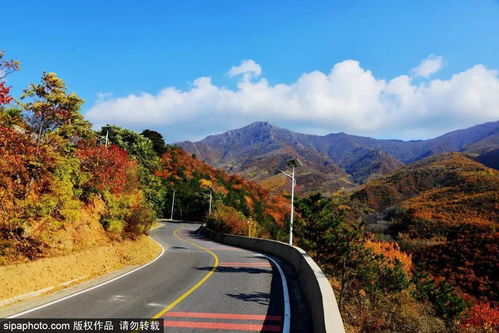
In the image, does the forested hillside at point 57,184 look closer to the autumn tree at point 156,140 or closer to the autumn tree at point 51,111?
the autumn tree at point 51,111

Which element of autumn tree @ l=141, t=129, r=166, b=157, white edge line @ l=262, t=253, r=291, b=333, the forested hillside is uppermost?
autumn tree @ l=141, t=129, r=166, b=157

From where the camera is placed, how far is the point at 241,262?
1873 cm

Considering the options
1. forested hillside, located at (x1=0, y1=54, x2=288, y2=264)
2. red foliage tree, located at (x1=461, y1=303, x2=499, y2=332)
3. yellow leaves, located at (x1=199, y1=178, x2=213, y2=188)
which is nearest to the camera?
forested hillside, located at (x1=0, y1=54, x2=288, y2=264)

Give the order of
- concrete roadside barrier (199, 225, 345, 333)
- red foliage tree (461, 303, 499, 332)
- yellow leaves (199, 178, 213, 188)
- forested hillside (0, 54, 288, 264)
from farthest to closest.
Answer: yellow leaves (199, 178, 213, 188) → red foliage tree (461, 303, 499, 332) → forested hillside (0, 54, 288, 264) → concrete roadside barrier (199, 225, 345, 333)

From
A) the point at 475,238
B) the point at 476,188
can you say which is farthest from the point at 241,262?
the point at 476,188

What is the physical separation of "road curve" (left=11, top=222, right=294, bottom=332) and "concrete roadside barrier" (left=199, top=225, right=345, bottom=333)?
82cm

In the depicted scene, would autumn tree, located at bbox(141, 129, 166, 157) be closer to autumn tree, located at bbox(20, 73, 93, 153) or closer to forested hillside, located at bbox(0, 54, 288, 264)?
forested hillside, located at bbox(0, 54, 288, 264)

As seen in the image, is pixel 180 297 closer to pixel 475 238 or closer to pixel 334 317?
pixel 334 317

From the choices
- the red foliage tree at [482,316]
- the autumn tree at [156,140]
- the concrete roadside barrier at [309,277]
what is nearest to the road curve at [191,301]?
the concrete roadside barrier at [309,277]

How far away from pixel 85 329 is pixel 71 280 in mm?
6008

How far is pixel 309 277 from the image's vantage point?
10.8 meters

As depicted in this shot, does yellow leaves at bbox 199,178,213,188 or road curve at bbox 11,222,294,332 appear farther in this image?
yellow leaves at bbox 199,178,213,188

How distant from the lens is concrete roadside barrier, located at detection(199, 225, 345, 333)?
648 centimetres

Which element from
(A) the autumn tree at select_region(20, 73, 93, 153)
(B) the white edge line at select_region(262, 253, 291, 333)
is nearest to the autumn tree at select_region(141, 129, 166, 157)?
(A) the autumn tree at select_region(20, 73, 93, 153)
